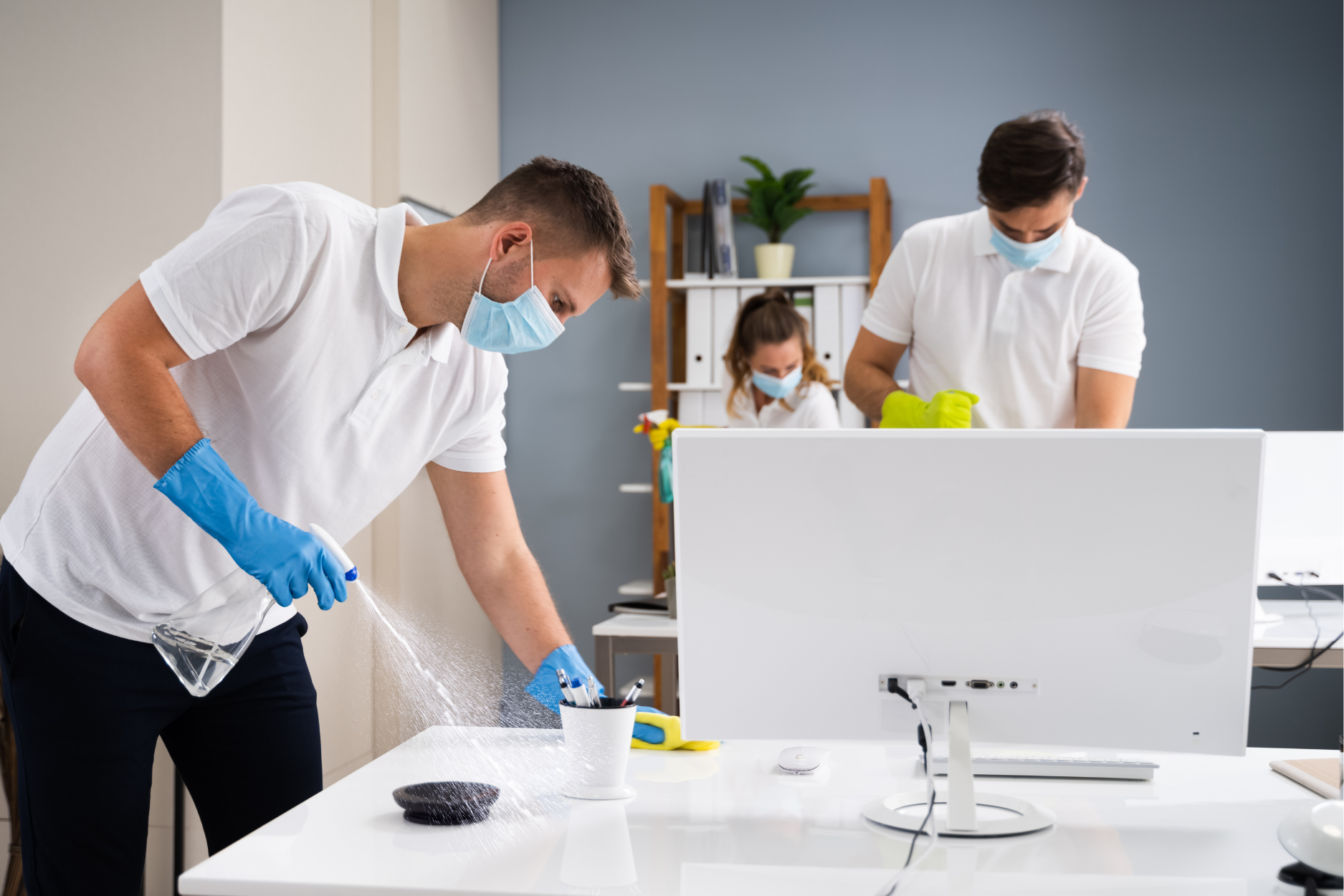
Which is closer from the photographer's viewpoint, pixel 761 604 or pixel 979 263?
pixel 761 604

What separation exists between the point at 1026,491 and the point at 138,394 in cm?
96

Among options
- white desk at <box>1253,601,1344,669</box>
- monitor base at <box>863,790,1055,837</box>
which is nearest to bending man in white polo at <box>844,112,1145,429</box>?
white desk at <box>1253,601,1344,669</box>

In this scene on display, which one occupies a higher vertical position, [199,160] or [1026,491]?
[199,160]

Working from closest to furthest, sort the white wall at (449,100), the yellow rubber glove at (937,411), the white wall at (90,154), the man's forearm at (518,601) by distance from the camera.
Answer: the man's forearm at (518,601)
the yellow rubber glove at (937,411)
the white wall at (90,154)
the white wall at (449,100)

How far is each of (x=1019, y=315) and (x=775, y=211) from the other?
5.55ft

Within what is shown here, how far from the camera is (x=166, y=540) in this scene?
131 centimetres

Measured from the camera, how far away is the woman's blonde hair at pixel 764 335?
3109 millimetres

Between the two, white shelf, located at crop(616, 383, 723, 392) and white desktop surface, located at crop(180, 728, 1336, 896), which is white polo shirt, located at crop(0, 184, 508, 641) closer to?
white desktop surface, located at crop(180, 728, 1336, 896)

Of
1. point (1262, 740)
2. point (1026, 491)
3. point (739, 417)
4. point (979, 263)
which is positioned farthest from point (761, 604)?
point (1262, 740)

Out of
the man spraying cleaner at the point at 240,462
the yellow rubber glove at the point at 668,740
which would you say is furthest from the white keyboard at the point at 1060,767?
the man spraying cleaner at the point at 240,462

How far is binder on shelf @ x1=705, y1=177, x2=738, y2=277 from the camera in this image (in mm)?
3568

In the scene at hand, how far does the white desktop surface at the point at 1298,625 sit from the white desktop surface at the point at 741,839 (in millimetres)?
1159

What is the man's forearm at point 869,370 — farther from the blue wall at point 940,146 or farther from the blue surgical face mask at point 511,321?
the blue wall at point 940,146

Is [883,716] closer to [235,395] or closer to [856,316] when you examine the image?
[235,395]
